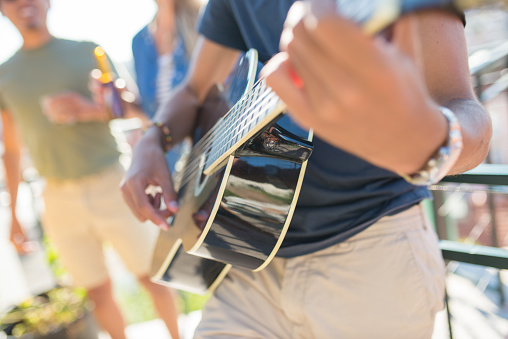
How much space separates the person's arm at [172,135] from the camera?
1284mm

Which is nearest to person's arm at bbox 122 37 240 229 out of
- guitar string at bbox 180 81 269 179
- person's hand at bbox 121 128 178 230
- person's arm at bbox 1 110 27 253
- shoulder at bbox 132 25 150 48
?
person's hand at bbox 121 128 178 230

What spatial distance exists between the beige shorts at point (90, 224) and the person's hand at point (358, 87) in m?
2.19

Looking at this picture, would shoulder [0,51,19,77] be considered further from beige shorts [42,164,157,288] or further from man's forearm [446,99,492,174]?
man's forearm [446,99,492,174]

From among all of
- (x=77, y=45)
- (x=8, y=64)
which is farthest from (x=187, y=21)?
(x=8, y=64)

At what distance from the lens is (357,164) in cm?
102

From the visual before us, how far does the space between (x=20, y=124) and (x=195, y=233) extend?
1.99m

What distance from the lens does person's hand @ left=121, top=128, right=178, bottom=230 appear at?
127cm

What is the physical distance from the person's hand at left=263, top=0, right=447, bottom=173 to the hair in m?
2.35

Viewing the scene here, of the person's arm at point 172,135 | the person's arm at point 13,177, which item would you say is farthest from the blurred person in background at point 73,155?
the person's arm at point 172,135

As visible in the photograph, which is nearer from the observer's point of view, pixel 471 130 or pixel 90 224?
pixel 471 130

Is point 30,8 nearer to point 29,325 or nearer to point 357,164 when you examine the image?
point 29,325

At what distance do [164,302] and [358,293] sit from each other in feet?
6.07

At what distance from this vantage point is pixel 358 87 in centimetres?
48

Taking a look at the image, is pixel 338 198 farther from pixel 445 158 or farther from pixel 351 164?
pixel 445 158
